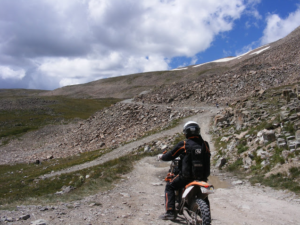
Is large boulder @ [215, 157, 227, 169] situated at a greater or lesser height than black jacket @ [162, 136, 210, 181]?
lesser

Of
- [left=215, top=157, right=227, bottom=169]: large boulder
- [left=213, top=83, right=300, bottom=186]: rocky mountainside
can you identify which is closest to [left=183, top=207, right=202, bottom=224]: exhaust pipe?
[left=213, top=83, right=300, bottom=186]: rocky mountainside

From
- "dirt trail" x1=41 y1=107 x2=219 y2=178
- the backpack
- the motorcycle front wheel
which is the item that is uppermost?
the backpack

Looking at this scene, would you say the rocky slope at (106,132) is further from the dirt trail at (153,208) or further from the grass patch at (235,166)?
the dirt trail at (153,208)

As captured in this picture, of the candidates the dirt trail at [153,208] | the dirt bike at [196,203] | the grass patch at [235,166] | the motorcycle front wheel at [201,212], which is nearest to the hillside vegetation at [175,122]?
the grass patch at [235,166]

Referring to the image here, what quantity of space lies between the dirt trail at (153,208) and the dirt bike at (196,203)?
2.69 feet

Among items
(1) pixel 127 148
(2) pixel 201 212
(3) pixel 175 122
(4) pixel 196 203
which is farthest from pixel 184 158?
(3) pixel 175 122

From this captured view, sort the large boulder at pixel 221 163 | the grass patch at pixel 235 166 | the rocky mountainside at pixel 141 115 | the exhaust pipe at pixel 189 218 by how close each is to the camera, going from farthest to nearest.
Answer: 1. the rocky mountainside at pixel 141 115
2. the large boulder at pixel 221 163
3. the grass patch at pixel 235 166
4. the exhaust pipe at pixel 189 218

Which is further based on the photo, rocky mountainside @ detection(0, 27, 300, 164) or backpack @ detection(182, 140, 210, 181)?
rocky mountainside @ detection(0, 27, 300, 164)

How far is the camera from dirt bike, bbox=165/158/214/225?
194 inches

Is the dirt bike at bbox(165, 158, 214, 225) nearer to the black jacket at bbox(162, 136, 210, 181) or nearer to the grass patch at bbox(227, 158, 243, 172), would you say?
the black jacket at bbox(162, 136, 210, 181)

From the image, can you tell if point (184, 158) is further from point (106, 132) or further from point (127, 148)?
point (106, 132)

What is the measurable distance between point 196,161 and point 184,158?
30cm

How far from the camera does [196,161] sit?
18.2 ft

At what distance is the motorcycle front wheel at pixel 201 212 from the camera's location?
15.9 feet
